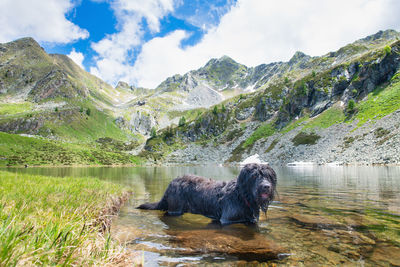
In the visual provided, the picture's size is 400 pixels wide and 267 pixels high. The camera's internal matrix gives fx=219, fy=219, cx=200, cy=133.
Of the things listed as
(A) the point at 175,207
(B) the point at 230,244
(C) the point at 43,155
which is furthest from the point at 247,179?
(C) the point at 43,155

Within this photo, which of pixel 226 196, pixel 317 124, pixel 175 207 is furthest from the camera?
pixel 317 124

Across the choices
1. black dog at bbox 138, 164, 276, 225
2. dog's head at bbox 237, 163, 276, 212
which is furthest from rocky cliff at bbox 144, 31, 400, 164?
dog's head at bbox 237, 163, 276, 212

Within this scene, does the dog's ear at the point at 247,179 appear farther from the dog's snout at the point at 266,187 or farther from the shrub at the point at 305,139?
the shrub at the point at 305,139

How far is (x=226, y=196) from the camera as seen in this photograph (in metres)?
8.86

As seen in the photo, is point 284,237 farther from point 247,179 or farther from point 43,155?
point 43,155

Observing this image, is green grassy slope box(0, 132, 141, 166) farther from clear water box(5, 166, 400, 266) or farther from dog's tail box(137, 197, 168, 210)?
clear water box(5, 166, 400, 266)

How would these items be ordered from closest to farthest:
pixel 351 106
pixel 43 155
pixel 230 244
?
pixel 230 244 < pixel 351 106 < pixel 43 155

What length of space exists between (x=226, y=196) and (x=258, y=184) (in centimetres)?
196

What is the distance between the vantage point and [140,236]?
6.95 m

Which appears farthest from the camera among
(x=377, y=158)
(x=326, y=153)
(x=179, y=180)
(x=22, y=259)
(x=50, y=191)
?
(x=326, y=153)

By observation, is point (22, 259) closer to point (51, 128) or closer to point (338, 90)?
point (338, 90)

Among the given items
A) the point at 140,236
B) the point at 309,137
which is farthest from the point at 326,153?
the point at 140,236

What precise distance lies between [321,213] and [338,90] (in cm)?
12638

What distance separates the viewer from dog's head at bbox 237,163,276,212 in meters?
7.16
